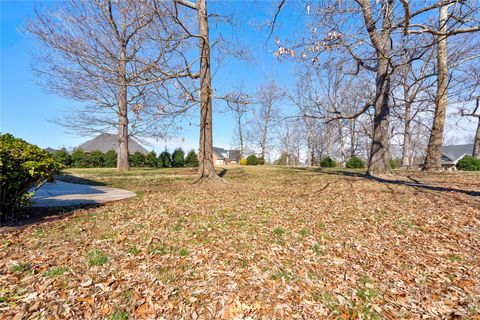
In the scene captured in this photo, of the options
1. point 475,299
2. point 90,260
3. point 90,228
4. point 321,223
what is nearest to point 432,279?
point 475,299

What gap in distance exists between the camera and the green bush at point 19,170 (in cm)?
361

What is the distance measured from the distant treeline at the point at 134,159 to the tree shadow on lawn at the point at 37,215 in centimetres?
1958

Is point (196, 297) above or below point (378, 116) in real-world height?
below

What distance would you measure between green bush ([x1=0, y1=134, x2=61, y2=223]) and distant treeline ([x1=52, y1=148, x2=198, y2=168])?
20591 millimetres

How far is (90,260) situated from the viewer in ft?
8.98

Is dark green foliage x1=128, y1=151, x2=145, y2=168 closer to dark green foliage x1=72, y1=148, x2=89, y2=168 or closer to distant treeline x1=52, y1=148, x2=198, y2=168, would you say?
distant treeline x1=52, y1=148, x2=198, y2=168

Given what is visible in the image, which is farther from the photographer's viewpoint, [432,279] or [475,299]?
[432,279]

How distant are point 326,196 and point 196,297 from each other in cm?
492

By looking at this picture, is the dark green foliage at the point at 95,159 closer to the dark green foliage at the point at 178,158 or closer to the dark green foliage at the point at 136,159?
the dark green foliage at the point at 136,159

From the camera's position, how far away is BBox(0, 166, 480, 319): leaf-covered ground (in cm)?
207

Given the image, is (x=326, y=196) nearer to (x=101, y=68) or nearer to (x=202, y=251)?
(x=202, y=251)

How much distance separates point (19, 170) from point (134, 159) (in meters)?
21.7

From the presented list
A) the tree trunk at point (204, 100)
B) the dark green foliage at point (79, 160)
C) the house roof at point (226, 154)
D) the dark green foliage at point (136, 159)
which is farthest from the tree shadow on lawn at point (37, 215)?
the house roof at point (226, 154)

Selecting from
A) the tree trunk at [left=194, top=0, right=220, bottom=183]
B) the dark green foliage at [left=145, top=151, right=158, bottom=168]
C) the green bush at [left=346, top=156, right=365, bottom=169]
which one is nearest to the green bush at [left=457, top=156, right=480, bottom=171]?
the green bush at [left=346, top=156, right=365, bottom=169]
